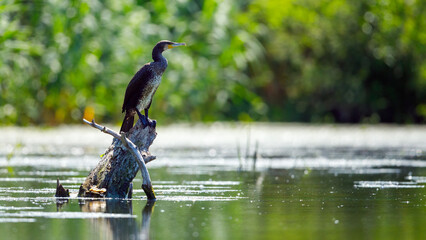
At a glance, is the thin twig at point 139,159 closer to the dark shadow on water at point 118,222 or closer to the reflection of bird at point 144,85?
the dark shadow on water at point 118,222

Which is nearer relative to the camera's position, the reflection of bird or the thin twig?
the thin twig

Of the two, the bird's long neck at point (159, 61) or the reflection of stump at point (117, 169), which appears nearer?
the reflection of stump at point (117, 169)

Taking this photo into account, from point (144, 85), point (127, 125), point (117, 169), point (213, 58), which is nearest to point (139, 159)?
point (117, 169)

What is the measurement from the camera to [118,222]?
799 centimetres

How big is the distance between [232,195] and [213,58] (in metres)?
21.0

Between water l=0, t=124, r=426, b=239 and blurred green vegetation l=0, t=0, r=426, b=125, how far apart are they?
527 cm

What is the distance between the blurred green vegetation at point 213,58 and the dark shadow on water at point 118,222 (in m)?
15.0

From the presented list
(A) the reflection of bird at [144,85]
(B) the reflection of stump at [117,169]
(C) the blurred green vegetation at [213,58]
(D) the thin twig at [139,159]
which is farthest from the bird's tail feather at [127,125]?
(C) the blurred green vegetation at [213,58]

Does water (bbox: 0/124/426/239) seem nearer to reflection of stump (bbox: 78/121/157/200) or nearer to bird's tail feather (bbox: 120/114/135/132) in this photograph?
reflection of stump (bbox: 78/121/157/200)

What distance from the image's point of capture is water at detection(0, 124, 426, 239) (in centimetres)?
762

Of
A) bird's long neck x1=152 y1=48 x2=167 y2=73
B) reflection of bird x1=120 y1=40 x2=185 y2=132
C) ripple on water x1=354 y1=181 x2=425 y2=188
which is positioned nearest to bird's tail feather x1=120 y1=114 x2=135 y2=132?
reflection of bird x1=120 y1=40 x2=185 y2=132

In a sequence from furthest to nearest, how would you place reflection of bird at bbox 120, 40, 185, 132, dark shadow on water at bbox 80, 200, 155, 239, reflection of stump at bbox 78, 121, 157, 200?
reflection of bird at bbox 120, 40, 185, 132 < reflection of stump at bbox 78, 121, 157, 200 < dark shadow on water at bbox 80, 200, 155, 239

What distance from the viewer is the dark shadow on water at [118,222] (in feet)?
23.8

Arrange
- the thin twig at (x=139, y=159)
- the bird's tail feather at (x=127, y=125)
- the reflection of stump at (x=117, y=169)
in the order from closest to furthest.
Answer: the thin twig at (x=139, y=159) < the reflection of stump at (x=117, y=169) < the bird's tail feather at (x=127, y=125)
